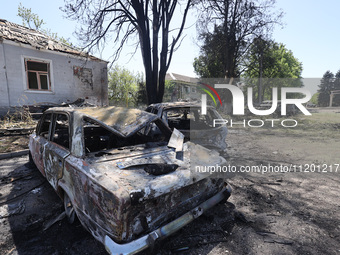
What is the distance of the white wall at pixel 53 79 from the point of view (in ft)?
32.7

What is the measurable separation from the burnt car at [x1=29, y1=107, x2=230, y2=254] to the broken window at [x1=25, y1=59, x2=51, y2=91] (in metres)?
10.1

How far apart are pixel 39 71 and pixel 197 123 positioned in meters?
11.2

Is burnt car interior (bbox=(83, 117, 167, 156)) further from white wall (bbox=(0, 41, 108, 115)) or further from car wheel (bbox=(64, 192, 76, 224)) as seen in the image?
white wall (bbox=(0, 41, 108, 115))

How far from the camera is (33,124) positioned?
868cm

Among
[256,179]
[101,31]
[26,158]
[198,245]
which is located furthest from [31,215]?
[101,31]

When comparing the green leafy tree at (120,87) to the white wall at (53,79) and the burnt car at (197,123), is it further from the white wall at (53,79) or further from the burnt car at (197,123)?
the burnt car at (197,123)

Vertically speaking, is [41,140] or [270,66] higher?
[270,66]

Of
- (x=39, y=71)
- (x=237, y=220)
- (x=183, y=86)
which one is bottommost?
(x=237, y=220)

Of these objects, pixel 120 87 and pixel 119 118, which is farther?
pixel 120 87

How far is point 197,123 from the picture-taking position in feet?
15.1

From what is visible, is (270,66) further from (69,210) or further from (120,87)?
(69,210)

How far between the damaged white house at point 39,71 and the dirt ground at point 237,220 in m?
7.99

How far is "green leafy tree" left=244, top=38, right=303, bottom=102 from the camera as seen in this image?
20672 mm

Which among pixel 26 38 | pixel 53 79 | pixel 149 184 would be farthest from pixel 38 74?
pixel 149 184
